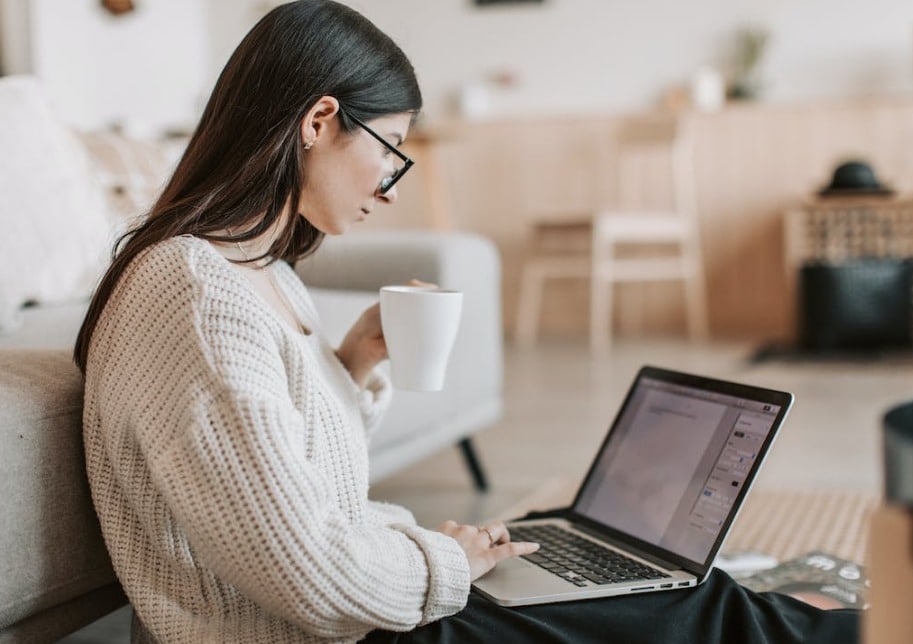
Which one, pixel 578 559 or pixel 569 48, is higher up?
pixel 569 48

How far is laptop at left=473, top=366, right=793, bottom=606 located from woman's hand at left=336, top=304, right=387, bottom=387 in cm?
23

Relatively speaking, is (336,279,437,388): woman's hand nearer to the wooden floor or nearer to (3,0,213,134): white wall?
the wooden floor

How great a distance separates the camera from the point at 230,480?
0.76m

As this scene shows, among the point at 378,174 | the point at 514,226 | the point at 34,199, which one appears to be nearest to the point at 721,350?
the point at 514,226

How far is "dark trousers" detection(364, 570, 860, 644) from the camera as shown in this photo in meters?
0.87

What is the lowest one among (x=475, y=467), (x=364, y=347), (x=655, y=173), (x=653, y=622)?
(x=475, y=467)

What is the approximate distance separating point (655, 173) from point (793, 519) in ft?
11.2

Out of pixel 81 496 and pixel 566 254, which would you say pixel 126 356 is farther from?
pixel 566 254

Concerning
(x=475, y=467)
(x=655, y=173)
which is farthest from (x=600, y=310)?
(x=475, y=467)

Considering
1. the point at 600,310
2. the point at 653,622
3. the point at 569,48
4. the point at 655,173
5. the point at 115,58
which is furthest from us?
the point at 569,48

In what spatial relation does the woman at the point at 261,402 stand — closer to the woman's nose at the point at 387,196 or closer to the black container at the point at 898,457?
the woman's nose at the point at 387,196

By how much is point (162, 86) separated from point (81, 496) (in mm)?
3980

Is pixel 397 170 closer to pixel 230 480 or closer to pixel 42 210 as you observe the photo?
pixel 230 480

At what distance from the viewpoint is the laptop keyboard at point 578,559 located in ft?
3.14
